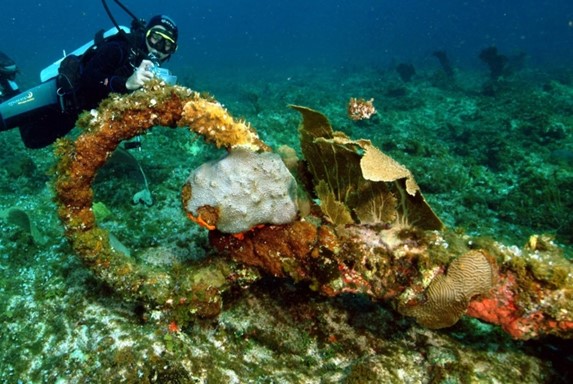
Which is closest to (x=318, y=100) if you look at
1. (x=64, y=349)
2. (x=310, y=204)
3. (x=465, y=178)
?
(x=465, y=178)

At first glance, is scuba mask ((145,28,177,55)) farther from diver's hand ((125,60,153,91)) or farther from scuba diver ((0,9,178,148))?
diver's hand ((125,60,153,91))

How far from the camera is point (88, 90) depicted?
18.5ft

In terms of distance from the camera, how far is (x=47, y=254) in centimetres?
502

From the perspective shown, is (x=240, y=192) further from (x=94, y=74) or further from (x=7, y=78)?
(x=7, y=78)

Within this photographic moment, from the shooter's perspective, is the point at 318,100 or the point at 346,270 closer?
the point at 346,270

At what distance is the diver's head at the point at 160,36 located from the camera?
5.47 metres

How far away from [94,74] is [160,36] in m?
1.18

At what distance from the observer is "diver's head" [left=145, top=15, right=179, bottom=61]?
17.9 feet

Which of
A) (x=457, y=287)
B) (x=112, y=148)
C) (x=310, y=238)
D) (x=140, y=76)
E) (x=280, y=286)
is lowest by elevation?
(x=457, y=287)

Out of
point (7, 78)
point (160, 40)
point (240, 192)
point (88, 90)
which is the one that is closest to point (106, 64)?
point (88, 90)

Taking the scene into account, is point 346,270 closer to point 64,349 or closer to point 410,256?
point 410,256

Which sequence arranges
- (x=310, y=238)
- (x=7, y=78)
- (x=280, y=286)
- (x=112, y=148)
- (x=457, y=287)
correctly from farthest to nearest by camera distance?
(x=7, y=78)
(x=280, y=286)
(x=112, y=148)
(x=310, y=238)
(x=457, y=287)

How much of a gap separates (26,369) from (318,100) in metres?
15.8

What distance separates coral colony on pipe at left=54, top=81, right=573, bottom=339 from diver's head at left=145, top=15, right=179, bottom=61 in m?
2.44
